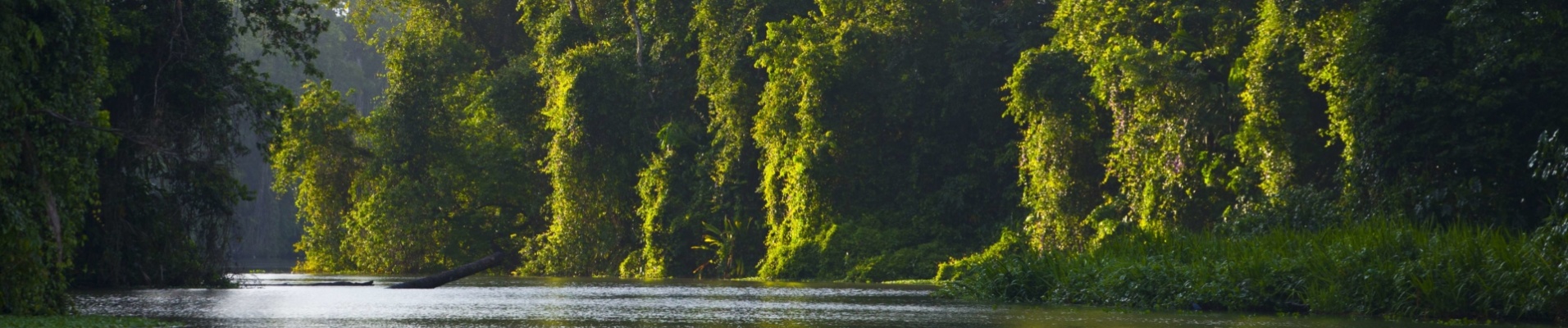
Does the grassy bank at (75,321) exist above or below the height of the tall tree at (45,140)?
below

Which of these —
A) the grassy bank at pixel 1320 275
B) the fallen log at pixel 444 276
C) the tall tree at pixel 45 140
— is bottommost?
the grassy bank at pixel 1320 275

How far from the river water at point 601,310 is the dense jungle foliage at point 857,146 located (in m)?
1.36

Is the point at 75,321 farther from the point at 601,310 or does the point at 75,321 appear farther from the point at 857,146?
the point at 857,146

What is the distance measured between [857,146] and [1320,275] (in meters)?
21.1

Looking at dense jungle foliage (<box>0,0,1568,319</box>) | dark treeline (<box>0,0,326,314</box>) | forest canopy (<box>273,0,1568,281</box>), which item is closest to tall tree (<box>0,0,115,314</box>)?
dense jungle foliage (<box>0,0,1568,319</box>)

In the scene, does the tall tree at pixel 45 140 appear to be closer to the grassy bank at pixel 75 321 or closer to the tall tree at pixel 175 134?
the grassy bank at pixel 75 321

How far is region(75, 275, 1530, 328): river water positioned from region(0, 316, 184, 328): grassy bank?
1.34 ft

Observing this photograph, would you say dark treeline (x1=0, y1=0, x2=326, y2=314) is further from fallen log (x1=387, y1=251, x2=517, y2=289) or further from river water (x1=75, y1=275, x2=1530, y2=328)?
fallen log (x1=387, y1=251, x2=517, y2=289)

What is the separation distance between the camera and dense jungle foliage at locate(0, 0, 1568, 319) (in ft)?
56.6

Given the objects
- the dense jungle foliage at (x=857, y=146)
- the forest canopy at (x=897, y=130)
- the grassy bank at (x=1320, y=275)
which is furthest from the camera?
the forest canopy at (x=897, y=130)

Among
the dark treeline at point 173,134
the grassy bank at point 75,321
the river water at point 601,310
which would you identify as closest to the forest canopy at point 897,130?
the dark treeline at point 173,134

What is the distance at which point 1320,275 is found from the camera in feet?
57.6

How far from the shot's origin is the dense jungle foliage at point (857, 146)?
56.6 ft

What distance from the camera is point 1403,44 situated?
24594 mm
